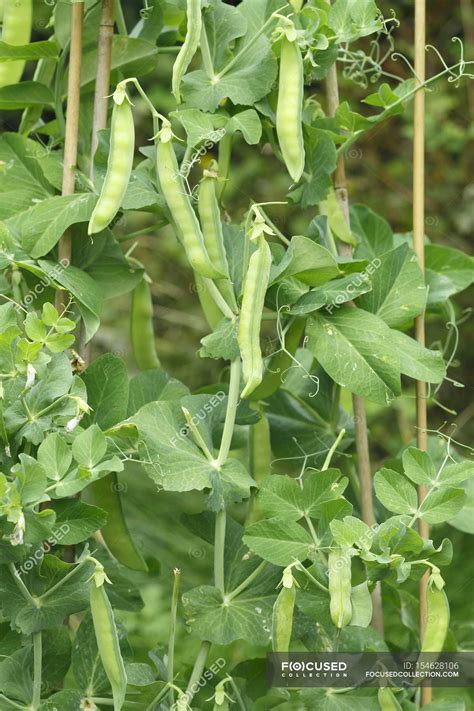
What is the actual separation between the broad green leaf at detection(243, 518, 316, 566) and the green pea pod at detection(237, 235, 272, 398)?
14 centimetres

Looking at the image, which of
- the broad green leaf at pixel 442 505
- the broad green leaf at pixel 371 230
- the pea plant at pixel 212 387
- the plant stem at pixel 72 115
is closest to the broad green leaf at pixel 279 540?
the pea plant at pixel 212 387

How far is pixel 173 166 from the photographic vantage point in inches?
36.5

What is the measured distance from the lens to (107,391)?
101cm

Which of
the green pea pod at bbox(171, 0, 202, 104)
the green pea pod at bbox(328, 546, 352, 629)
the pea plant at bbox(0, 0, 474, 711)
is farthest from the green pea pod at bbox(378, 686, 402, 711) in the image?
the green pea pod at bbox(171, 0, 202, 104)

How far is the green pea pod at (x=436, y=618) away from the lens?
92 centimetres

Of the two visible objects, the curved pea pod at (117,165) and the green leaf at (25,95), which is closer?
the curved pea pod at (117,165)

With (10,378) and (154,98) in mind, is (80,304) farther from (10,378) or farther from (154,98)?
(154,98)

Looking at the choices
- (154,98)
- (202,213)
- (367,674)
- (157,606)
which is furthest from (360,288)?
(154,98)

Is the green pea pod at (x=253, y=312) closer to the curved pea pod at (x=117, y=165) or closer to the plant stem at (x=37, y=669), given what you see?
the curved pea pod at (x=117, y=165)

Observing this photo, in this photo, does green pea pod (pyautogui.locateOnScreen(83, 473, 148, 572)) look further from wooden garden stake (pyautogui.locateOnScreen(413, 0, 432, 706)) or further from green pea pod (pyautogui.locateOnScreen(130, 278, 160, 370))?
wooden garden stake (pyautogui.locateOnScreen(413, 0, 432, 706))

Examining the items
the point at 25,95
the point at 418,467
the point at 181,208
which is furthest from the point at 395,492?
the point at 25,95

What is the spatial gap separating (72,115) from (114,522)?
47 cm

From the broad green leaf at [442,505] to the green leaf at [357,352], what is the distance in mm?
107

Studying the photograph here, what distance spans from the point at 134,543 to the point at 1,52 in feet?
1.94
